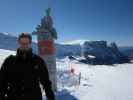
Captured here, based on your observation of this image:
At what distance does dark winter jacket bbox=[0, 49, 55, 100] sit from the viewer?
11.3 feet

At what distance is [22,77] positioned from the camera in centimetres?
353

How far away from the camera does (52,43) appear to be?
1614 centimetres

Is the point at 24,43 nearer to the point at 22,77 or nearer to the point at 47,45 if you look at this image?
the point at 22,77

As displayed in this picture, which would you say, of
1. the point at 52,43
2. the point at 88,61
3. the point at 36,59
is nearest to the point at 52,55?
the point at 52,43

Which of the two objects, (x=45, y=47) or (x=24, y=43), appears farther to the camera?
(x=45, y=47)

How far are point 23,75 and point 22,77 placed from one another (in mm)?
34

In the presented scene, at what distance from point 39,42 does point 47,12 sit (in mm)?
3197

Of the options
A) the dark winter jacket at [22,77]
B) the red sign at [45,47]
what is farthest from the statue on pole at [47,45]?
the dark winter jacket at [22,77]

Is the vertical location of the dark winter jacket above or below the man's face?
below

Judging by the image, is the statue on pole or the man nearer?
the man

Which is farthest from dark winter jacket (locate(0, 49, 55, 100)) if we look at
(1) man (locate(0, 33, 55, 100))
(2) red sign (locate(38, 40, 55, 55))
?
(2) red sign (locate(38, 40, 55, 55))

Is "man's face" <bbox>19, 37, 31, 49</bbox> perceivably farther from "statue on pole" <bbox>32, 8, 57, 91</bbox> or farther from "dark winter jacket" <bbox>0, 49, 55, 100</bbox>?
"statue on pole" <bbox>32, 8, 57, 91</bbox>

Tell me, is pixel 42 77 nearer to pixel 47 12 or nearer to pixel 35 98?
pixel 35 98

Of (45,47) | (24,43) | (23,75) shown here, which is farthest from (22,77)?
(45,47)
